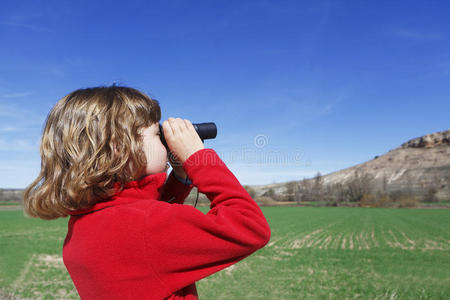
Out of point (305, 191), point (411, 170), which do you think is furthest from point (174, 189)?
point (411, 170)

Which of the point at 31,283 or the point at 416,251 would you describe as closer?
the point at 31,283

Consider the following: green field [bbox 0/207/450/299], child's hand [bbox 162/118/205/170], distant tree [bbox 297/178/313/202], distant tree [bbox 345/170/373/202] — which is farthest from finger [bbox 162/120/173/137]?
distant tree [bbox 297/178/313/202]

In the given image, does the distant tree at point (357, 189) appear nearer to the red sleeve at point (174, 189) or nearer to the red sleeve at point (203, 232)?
the red sleeve at point (174, 189)

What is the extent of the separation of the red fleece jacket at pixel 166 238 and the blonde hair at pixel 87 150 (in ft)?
0.27

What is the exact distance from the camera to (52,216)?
1.19 meters

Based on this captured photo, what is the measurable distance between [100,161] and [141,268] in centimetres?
37

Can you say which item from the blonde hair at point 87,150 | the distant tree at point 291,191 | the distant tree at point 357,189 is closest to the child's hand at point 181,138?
the blonde hair at point 87,150

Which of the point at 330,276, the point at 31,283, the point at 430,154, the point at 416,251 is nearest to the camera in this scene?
the point at 31,283

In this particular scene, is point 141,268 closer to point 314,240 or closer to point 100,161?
point 100,161

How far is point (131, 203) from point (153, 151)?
204 millimetres

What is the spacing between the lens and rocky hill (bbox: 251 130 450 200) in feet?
370

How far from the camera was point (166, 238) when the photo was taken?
0.94m

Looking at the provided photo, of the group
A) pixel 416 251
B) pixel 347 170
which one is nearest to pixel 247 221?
pixel 416 251

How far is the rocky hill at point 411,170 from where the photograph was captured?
11274cm
